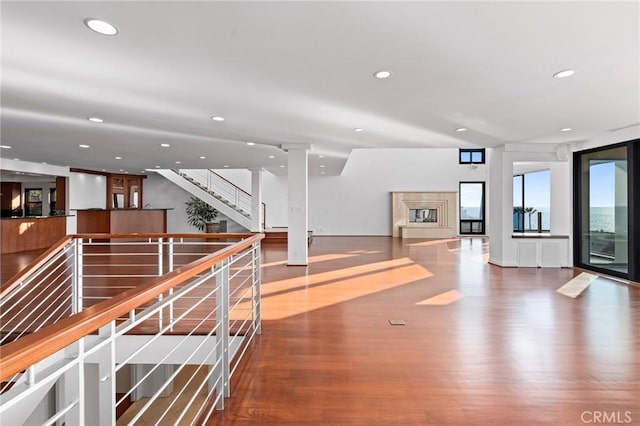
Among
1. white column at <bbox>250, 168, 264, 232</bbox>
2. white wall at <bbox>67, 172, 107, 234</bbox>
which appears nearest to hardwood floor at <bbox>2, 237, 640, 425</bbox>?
white column at <bbox>250, 168, 264, 232</bbox>

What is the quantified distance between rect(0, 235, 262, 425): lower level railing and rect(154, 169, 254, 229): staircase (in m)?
5.99

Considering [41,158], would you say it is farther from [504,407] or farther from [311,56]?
[504,407]

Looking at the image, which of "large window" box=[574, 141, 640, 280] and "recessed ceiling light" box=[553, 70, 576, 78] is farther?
"large window" box=[574, 141, 640, 280]

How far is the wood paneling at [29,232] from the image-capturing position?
7074 mm

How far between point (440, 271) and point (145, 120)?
4943 mm

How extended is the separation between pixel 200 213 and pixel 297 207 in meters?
6.47

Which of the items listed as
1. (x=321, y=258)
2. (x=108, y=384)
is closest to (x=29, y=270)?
(x=108, y=384)

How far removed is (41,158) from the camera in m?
7.65

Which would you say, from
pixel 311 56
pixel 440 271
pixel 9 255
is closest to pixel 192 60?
pixel 311 56

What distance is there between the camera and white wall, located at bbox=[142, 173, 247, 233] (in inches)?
464

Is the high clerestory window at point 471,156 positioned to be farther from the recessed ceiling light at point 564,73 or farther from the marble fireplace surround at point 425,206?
the recessed ceiling light at point 564,73

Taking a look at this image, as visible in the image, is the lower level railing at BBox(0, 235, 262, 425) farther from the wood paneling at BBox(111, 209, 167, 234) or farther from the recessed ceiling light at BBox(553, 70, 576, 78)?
the wood paneling at BBox(111, 209, 167, 234)

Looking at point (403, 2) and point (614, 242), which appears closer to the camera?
point (403, 2)

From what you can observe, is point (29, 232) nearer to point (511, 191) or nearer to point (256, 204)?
point (256, 204)
